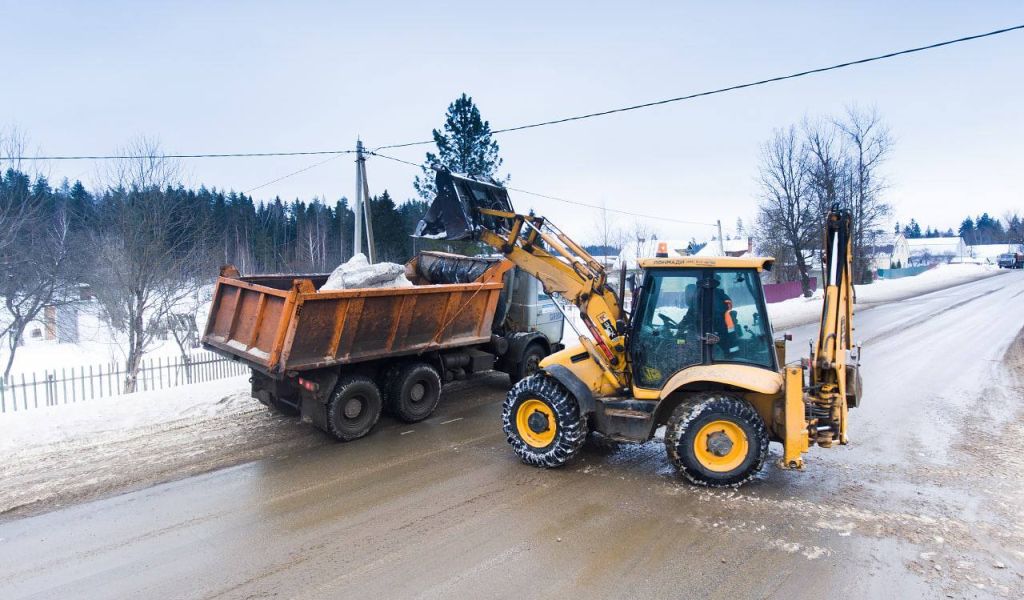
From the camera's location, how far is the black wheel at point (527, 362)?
31.2ft

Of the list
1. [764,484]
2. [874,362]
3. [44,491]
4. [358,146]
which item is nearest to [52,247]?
[358,146]

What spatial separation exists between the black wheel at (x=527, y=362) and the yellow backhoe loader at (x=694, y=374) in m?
3.03

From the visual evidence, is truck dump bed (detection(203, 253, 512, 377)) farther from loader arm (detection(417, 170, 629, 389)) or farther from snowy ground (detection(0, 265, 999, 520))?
loader arm (detection(417, 170, 629, 389))

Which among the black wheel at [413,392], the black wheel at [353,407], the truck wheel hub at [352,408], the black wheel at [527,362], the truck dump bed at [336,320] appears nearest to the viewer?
the truck dump bed at [336,320]

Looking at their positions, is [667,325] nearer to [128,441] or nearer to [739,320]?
[739,320]

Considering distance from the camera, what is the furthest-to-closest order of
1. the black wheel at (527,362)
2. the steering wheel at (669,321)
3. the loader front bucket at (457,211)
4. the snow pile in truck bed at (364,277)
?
the black wheel at (527,362) < the snow pile in truck bed at (364,277) < the loader front bucket at (457,211) < the steering wheel at (669,321)

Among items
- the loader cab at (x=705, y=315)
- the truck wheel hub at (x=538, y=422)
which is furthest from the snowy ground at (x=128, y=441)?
the loader cab at (x=705, y=315)

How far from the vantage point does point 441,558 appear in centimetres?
428

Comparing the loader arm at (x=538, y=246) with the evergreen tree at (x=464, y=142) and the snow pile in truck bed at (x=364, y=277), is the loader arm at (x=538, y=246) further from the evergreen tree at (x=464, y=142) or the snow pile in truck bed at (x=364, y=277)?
the evergreen tree at (x=464, y=142)

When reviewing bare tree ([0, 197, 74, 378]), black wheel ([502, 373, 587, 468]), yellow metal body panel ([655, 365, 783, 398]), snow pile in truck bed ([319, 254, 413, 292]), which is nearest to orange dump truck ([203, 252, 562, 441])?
snow pile in truck bed ([319, 254, 413, 292])

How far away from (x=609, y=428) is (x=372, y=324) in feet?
10.1

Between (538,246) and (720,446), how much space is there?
2.90m

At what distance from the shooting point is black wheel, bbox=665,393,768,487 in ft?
17.3

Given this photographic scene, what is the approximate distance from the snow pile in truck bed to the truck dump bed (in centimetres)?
42
